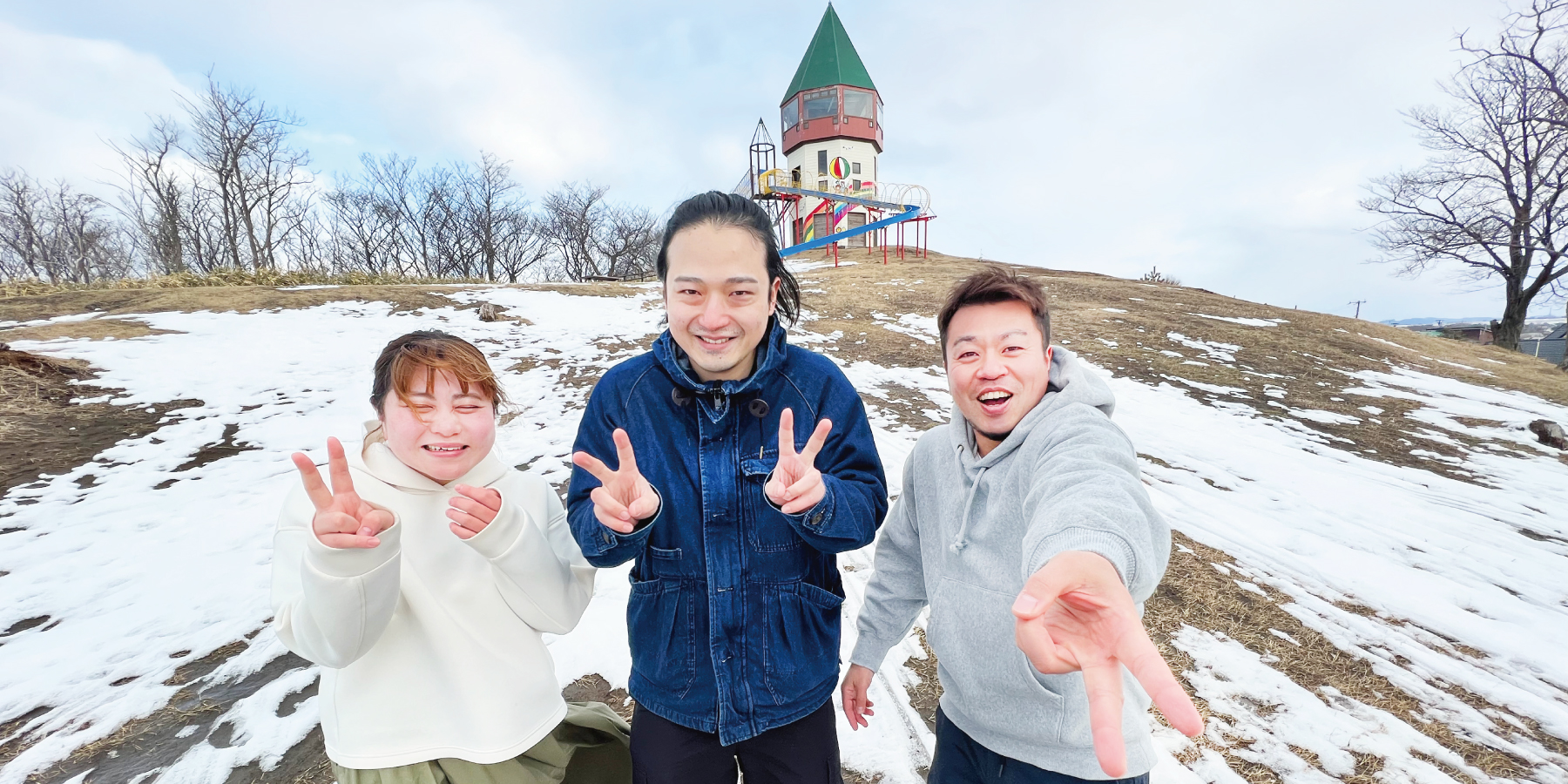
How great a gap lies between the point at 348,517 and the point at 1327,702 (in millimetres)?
4204

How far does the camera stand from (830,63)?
26.5 meters

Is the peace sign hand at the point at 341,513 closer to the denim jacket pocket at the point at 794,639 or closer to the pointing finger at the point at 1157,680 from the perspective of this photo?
the denim jacket pocket at the point at 794,639

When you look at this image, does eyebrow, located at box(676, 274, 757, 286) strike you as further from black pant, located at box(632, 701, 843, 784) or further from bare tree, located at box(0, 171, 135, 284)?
bare tree, located at box(0, 171, 135, 284)

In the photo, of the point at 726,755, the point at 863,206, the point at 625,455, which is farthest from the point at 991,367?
the point at 863,206

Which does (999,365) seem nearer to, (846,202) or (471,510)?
(471,510)

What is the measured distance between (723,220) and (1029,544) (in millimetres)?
1132

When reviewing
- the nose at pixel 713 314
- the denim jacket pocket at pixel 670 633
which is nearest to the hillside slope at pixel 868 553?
the denim jacket pocket at pixel 670 633

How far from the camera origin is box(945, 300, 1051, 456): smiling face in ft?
5.02

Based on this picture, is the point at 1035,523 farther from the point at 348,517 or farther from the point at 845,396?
the point at 348,517

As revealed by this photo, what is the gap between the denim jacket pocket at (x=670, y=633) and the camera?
1.57 meters

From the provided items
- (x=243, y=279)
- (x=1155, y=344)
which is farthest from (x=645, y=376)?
(x=243, y=279)

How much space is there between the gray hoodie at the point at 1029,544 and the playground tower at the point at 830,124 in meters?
24.5

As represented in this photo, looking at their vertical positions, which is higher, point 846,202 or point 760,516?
point 846,202

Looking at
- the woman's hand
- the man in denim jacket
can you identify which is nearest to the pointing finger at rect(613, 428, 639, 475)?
the man in denim jacket
